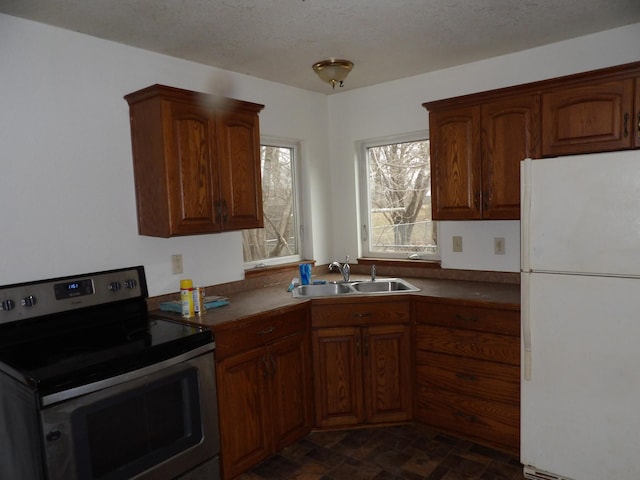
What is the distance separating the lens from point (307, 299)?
110 inches

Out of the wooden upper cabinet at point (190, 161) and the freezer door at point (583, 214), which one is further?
the wooden upper cabinet at point (190, 161)

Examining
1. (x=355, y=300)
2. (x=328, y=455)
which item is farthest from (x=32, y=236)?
(x=328, y=455)

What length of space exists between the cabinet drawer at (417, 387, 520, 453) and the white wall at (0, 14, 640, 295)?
890mm

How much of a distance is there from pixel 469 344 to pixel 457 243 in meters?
0.83

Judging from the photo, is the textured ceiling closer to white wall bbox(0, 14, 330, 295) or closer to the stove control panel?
white wall bbox(0, 14, 330, 295)

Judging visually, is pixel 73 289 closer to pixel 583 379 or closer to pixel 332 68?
pixel 332 68

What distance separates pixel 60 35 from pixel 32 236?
3.25 ft

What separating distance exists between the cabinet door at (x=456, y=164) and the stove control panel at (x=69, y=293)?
6.00ft

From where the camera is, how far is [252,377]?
2.46 metres

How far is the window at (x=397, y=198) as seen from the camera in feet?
11.3

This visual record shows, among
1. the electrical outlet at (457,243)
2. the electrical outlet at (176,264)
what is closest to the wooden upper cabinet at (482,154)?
the electrical outlet at (457,243)

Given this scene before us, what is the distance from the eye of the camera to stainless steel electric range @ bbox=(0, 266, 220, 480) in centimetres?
166

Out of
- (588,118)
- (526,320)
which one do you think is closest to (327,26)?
(588,118)

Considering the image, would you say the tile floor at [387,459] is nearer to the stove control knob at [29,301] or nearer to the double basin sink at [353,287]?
the double basin sink at [353,287]
